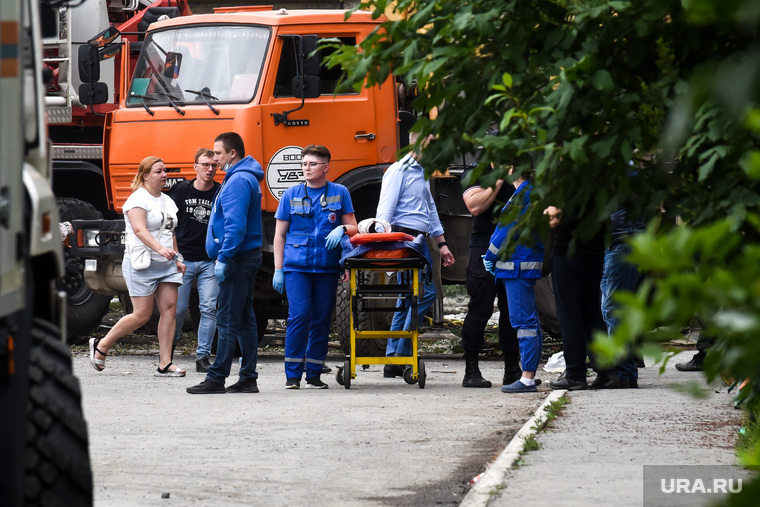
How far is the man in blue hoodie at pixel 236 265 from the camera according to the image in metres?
8.77

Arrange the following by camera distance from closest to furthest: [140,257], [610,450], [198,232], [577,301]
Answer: [610,450]
[577,301]
[140,257]
[198,232]

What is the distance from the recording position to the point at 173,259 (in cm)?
988

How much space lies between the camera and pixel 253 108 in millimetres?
10992

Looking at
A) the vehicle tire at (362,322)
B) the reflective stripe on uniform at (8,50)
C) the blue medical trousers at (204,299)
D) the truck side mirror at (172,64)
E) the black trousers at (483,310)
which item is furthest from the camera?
the truck side mirror at (172,64)

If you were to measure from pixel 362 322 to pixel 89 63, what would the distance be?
3.62 meters

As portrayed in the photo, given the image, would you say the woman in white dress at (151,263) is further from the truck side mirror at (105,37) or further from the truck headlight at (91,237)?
the truck side mirror at (105,37)

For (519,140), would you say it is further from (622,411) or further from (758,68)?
(622,411)

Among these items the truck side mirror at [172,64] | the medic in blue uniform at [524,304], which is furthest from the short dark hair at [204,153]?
the medic in blue uniform at [524,304]

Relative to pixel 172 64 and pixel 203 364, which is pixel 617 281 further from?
pixel 172 64

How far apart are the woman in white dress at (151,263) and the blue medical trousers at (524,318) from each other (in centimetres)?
282

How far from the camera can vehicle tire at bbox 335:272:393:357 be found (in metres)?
10.7

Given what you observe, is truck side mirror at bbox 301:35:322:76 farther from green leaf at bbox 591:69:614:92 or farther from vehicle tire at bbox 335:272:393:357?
green leaf at bbox 591:69:614:92

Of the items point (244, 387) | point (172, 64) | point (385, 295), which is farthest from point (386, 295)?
point (172, 64)

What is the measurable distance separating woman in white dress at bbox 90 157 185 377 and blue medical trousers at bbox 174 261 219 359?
0.85ft
